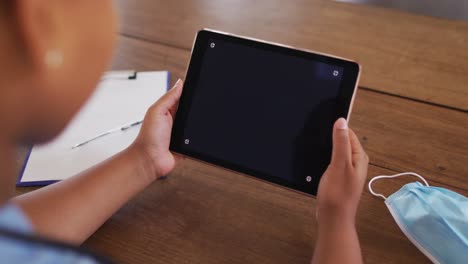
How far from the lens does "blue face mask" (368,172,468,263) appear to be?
0.58 meters

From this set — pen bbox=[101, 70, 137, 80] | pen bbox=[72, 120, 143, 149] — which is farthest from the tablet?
pen bbox=[101, 70, 137, 80]

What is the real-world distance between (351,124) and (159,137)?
1.09 ft

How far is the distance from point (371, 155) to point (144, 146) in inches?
14.4

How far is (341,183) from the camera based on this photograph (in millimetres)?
604

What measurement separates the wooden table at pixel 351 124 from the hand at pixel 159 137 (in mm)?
31

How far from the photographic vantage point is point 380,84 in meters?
0.85

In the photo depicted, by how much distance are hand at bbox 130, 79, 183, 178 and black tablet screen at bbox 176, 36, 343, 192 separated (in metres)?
0.04

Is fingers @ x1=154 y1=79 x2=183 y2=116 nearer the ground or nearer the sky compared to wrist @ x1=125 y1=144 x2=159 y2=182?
nearer the sky

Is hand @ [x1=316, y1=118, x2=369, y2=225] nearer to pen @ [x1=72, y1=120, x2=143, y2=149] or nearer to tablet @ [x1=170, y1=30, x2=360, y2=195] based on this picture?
tablet @ [x1=170, y1=30, x2=360, y2=195]

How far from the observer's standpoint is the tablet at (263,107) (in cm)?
63

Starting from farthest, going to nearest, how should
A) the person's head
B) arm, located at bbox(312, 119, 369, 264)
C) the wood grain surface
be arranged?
the wood grain surface
arm, located at bbox(312, 119, 369, 264)
the person's head

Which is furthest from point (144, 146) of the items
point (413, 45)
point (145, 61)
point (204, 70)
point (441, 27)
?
point (441, 27)

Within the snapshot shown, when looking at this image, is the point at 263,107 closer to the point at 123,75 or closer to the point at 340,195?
the point at 340,195

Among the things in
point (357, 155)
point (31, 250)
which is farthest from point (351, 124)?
point (31, 250)
